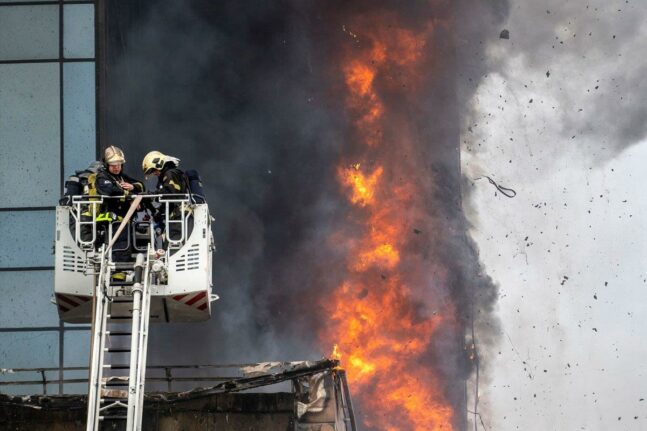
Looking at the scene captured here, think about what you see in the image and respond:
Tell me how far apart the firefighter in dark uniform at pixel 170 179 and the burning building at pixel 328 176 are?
27.0 ft

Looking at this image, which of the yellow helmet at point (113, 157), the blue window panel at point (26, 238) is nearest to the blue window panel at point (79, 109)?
the blue window panel at point (26, 238)

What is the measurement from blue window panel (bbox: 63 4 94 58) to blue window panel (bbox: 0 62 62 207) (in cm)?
44

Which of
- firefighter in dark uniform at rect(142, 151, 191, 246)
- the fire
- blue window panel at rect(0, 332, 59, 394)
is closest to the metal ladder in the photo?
firefighter in dark uniform at rect(142, 151, 191, 246)

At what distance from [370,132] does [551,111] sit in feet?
12.5

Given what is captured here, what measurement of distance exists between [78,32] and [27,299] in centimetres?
488

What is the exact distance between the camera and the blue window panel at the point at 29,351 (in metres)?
21.9

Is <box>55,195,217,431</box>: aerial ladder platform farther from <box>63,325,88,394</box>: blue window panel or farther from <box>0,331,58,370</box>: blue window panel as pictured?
<box>0,331,58,370</box>: blue window panel

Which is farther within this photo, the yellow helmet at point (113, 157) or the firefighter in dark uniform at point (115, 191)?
the yellow helmet at point (113, 157)

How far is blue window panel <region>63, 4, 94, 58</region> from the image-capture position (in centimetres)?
2280

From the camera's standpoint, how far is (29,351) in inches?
866

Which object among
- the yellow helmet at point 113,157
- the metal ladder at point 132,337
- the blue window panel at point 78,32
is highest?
the blue window panel at point 78,32

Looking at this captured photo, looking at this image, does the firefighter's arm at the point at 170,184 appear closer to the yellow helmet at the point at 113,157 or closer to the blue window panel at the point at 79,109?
the yellow helmet at the point at 113,157

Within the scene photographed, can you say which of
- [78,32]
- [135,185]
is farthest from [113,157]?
[78,32]

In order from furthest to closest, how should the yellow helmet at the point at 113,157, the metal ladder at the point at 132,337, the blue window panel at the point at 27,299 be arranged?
1. the blue window panel at the point at 27,299
2. the yellow helmet at the point at 113,157
3. the metal ladder at the point at 132,337
